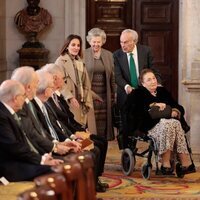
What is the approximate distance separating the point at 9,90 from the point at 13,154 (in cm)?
46

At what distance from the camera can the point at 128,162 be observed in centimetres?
818

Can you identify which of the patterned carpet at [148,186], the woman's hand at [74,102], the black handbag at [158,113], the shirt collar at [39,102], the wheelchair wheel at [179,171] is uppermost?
the shirt collar at [39,102]

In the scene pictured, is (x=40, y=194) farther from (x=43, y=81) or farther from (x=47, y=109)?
(x=47, y=109)

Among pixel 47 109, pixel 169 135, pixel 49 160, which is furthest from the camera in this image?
pixel 169 135

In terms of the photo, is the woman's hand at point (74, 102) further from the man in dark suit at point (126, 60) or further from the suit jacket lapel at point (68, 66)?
the man in dark suit at point (126, 60)

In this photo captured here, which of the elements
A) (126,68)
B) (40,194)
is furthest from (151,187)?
(40,194)

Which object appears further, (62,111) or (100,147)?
(100,147)

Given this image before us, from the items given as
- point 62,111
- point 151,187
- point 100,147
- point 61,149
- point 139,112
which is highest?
point 62,111

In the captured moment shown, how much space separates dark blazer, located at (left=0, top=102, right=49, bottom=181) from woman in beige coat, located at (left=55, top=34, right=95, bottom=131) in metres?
2.28

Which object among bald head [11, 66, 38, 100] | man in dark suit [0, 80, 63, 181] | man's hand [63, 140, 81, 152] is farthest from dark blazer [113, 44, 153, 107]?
man in dark suit [0, 80, 63, 181]

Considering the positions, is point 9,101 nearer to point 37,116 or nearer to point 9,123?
point 9,123

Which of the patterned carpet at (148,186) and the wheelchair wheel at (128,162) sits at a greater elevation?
the wheelchair wheel at (128,162)

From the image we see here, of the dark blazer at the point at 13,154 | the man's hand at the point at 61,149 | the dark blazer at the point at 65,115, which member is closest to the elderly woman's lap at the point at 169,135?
the dark blazer at the point at 65,115

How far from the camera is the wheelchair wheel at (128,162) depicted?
8.02 metres
